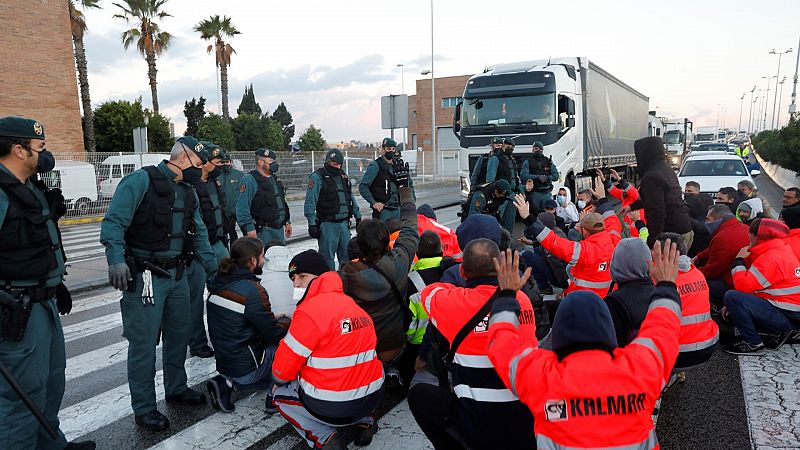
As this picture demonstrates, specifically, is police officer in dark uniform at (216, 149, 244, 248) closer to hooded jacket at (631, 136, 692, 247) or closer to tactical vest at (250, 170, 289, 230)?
tactical vest at (250, 170, 289, 230)

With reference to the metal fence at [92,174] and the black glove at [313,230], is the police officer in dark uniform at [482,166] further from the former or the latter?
the metal fence at [92,174]

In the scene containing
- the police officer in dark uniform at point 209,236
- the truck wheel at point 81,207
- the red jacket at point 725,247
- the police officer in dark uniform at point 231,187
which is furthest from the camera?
the truck wheel at point 81,207

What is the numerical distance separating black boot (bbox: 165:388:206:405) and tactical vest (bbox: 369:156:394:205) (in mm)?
4617

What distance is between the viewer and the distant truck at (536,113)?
13.3 metres

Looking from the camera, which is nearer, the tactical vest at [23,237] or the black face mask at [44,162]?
the tactical vest at [23,237]

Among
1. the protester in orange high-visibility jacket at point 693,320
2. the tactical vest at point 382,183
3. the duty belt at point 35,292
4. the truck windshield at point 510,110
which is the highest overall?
the truck windshield at point 510,110

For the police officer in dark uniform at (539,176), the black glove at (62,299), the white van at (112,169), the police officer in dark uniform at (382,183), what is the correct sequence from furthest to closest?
the white van at (112,169), the police officer in dark uniform at (539,176), the police officer in dark uniform at (382,183), the black glove at (62,299)

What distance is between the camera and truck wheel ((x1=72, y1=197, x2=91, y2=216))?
17391 mm

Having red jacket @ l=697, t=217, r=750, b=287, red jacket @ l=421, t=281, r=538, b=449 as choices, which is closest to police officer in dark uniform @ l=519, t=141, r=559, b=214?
red jacket @ l=697, t=217, r=750, b=287

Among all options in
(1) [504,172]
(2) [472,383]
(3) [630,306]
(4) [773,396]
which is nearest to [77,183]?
(1) [504,172]

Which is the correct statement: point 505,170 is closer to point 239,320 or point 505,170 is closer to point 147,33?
point 239,320

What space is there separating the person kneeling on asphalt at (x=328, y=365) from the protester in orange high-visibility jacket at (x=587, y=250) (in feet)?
8.02

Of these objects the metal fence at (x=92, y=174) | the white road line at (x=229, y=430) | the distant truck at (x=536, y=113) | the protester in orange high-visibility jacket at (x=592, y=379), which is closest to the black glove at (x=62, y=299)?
the white road line at (x=229, y=430)

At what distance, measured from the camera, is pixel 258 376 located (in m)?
4.23
